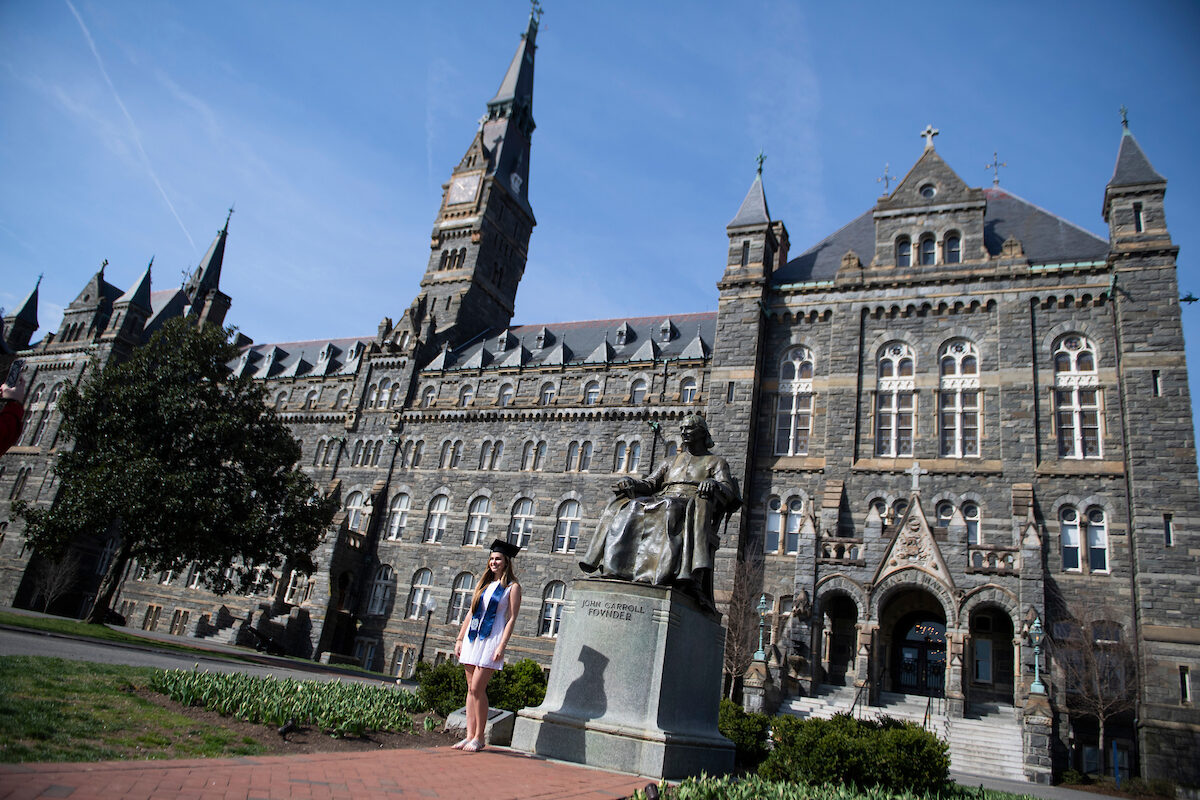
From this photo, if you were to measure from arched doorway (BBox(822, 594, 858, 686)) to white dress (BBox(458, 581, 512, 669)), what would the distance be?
851 inches

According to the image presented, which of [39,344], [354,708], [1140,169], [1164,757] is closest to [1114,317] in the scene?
[1140,169]

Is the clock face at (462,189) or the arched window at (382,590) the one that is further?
the clock face at (462,189)

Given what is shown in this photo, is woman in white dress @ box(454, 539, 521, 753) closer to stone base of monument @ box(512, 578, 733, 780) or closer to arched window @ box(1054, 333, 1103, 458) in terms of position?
stone base of monument @ box(512, 578, 733, 780)

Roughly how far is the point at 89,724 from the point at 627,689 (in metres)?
5.62

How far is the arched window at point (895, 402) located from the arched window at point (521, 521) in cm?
1749

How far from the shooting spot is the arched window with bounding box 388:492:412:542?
140 feet

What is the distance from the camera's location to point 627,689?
28.6ft

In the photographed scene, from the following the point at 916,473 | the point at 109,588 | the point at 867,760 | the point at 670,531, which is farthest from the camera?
the point at 109,588

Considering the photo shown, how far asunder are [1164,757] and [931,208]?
69.9ft

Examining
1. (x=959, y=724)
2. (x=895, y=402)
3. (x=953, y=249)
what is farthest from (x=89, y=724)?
(x=953, y=249)

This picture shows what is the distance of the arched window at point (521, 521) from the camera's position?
3931 cm

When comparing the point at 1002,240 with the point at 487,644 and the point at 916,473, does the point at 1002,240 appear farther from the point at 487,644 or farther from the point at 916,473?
the point at 487,644

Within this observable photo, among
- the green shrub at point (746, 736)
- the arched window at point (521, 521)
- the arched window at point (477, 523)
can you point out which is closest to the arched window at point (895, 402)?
the arched window at point (521, 521)

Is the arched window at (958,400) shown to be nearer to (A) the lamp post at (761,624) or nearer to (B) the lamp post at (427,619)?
(A) the lamp post at (761,624)
